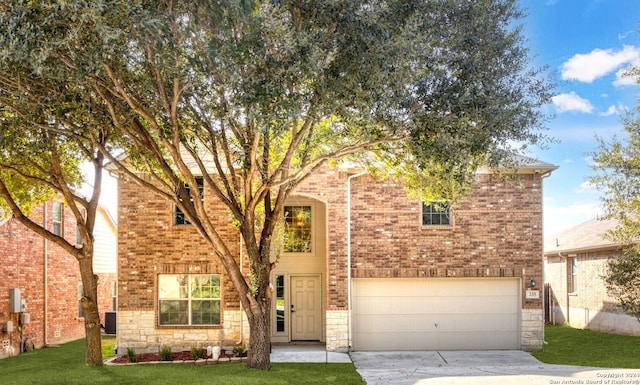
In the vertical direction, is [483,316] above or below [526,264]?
below

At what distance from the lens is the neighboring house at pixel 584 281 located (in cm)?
2244

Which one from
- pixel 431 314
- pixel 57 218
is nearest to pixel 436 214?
pixel 431 314

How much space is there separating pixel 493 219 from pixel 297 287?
623 cm

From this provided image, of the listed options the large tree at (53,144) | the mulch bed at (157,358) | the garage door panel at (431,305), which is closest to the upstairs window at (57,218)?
the large tree at (53,144)

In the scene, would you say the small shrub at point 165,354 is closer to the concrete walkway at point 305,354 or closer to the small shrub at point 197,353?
the small shrub at point 197,353

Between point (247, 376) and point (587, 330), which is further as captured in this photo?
point (587, 330)

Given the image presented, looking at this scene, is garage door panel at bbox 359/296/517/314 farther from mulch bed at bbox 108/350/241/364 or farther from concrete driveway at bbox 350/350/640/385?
mulch bed at bbox 108/350/241/364

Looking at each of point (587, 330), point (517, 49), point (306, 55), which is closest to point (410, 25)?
point (306, 55)

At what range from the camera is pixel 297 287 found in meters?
20.0

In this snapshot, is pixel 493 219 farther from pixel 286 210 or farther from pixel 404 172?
pixel 286 210

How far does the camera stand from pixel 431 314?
60.3ft

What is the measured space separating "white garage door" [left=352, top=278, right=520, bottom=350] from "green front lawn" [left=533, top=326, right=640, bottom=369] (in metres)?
1.52

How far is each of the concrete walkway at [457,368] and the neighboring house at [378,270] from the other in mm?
875

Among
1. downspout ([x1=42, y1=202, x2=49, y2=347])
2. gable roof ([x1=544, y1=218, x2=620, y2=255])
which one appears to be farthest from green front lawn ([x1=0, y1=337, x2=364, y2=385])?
gable roof ([x1=544, y1=218, x2=620, y2=255])
